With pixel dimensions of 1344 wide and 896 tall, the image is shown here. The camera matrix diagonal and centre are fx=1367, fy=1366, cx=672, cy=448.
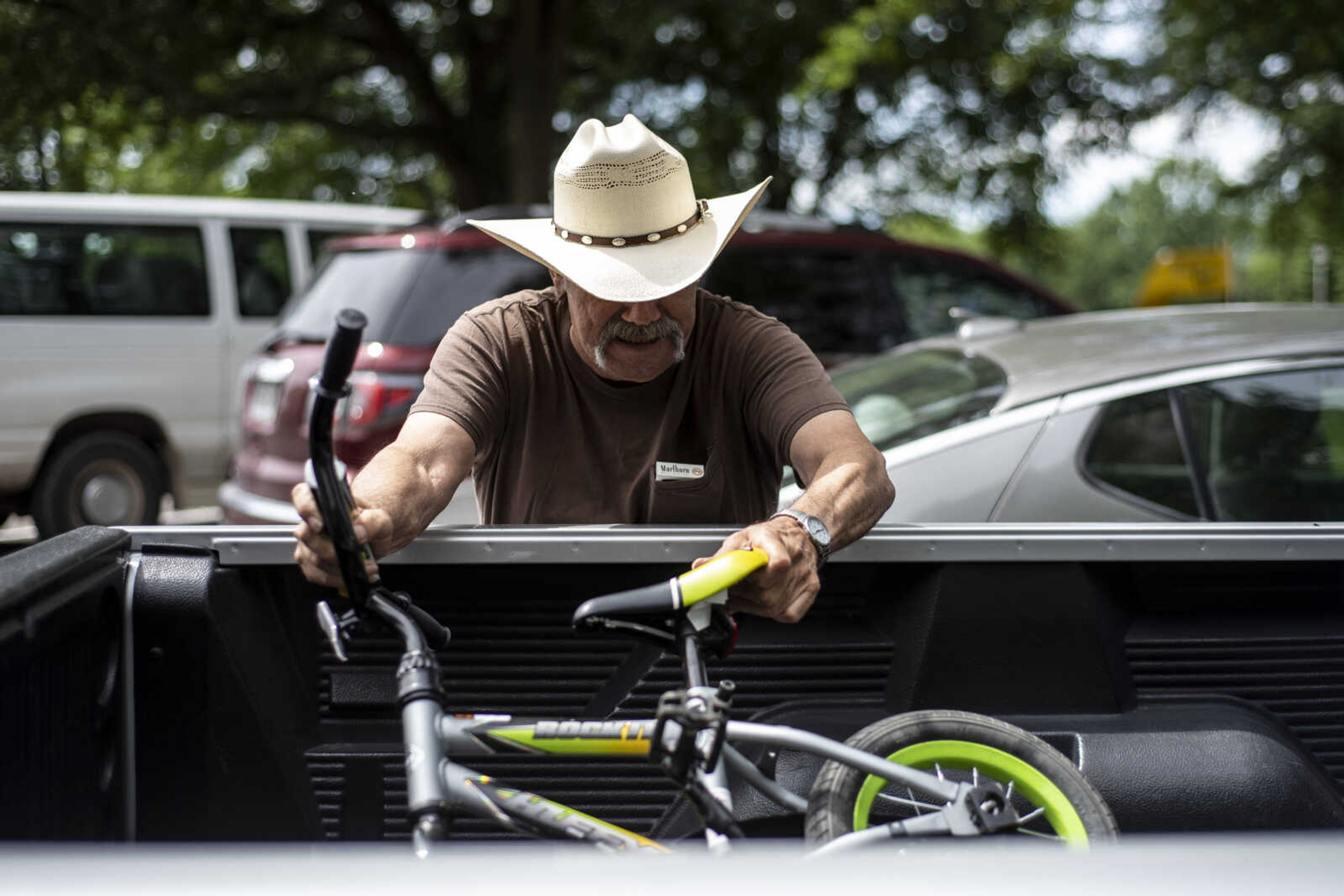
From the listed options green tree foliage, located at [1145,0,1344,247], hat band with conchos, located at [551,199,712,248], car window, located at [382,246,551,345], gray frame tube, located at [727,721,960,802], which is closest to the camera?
gray frame tube, located at [727,721,960,802]

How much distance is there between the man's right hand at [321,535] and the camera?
6.48 feet

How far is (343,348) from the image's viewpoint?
1661mm

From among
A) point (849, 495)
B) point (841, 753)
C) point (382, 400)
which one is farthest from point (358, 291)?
point (841, 753)

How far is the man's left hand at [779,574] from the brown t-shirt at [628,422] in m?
0.54

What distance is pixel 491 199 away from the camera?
50.4ft

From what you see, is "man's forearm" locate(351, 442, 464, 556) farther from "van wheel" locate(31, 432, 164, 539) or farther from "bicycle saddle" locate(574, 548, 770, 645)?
"van wheel" locate(31, 432, 164, 539)

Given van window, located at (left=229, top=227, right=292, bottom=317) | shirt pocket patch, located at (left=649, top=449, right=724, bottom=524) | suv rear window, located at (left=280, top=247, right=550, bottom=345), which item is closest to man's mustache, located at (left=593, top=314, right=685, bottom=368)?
shirt pocket patch, located at (left=649, top=449, right=724, bottom=524)

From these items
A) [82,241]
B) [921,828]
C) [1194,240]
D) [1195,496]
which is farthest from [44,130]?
[1194,240]

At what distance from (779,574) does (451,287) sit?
3.89m

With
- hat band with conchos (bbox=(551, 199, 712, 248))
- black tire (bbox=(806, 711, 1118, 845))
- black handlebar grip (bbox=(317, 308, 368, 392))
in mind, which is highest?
hat band with conchos (bbox=(551, 199, 712, 248))

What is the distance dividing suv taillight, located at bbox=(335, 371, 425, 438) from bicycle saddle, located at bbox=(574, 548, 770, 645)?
370 centimetres

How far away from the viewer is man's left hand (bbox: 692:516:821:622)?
6.48 ft

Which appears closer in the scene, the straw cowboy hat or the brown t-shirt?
the straw cowboy hat

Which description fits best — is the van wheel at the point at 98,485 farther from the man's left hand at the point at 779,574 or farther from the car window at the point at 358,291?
the man's left hand at the point at 779,574
